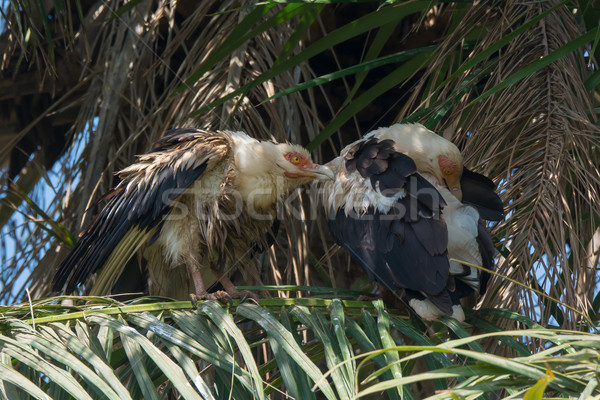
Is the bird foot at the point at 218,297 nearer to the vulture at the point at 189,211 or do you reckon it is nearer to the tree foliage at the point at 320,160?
the vulture at the point at 189,211

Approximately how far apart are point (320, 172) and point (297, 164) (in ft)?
0.40

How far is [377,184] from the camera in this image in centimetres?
301

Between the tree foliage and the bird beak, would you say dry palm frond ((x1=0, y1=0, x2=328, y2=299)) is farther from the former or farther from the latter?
the bird beak

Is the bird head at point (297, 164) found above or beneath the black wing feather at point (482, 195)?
above

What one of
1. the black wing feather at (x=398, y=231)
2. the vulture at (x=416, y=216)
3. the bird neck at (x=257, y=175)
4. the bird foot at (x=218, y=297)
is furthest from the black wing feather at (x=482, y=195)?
the bird foot at (x=218, y=297)

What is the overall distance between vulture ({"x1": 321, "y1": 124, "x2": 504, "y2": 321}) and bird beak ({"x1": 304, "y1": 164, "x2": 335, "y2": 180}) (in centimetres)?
4

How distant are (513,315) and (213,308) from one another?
93cm

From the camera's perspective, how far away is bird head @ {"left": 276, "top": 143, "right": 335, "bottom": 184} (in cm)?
337

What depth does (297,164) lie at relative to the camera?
3398mm

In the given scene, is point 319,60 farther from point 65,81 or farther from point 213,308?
point 213,308

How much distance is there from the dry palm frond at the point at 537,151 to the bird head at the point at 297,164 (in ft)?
2.02

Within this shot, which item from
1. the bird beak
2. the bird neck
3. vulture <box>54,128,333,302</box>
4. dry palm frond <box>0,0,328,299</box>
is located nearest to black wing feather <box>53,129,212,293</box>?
vulture <box>54,128,333,302</box>

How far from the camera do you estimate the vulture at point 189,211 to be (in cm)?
316

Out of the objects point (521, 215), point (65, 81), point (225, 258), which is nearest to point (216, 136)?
point (225, 258)
